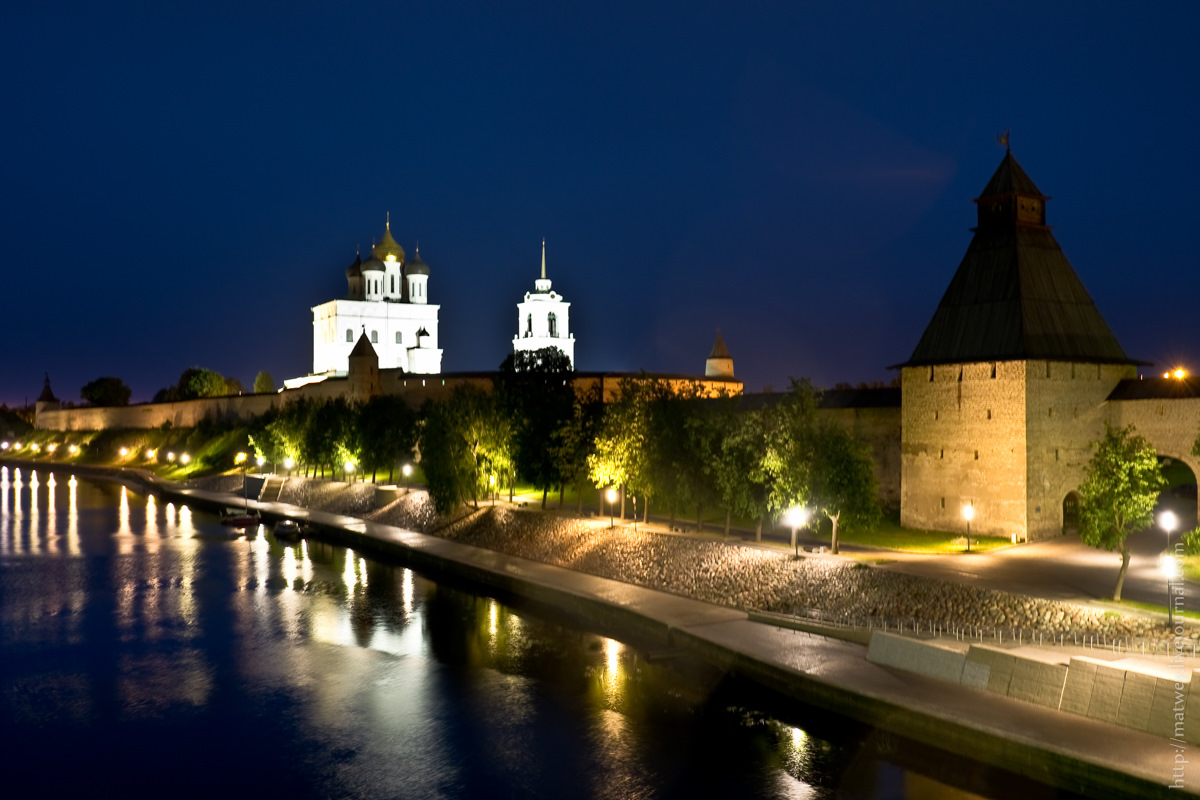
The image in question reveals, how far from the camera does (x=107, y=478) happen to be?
5884 cm

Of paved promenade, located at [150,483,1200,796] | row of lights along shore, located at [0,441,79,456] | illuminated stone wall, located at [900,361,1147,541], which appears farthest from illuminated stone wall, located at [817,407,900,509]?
row of lights along shore, located at [0,441,79,456]

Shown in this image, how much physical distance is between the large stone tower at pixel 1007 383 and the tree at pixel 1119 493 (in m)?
4.32

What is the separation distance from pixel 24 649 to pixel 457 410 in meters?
14.6

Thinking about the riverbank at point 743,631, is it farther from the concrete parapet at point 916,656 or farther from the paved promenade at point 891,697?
the concrete parapet at point 916,656

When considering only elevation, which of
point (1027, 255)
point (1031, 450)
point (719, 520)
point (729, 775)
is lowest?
point (729, 775)

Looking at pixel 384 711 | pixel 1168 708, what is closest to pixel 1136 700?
pixel 1168 708

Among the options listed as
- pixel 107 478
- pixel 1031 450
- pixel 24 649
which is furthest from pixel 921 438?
pixel 107 478

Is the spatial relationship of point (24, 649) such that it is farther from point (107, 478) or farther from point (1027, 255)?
point (107, 478)

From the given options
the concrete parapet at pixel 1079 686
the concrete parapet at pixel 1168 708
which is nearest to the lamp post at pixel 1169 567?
the concrete parapet at pixel 1079 686

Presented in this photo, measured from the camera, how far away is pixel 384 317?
226 ft

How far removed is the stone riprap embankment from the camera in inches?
559

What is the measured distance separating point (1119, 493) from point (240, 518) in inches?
A: 1144

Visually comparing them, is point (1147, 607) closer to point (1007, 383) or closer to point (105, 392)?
point (1007, 383)

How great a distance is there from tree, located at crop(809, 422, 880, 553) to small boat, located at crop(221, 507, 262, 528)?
2287cm
